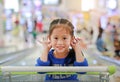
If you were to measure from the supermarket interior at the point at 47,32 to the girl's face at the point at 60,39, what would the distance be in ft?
0.90

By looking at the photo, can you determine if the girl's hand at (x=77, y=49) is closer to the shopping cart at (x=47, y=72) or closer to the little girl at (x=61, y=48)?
the little girl at (x=61, y=48)

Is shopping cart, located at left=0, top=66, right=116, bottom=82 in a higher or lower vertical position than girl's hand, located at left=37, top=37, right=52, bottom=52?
lower

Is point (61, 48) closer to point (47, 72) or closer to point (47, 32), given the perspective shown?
point (47, 72)

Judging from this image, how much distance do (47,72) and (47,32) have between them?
2125 mm

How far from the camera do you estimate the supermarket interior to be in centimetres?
179

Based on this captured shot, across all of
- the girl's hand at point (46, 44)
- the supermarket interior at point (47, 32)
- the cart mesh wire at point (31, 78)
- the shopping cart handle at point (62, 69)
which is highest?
the girl's hand at point (46, 44)

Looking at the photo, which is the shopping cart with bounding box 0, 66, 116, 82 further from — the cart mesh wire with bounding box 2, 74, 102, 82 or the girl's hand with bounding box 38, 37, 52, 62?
the girl's hand with bounding box 38, 37, 52, 62

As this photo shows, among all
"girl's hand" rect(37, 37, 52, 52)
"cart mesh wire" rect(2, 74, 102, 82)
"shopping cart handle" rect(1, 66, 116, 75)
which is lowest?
"cart mesh wire" rect(2, 74, 102, 82)

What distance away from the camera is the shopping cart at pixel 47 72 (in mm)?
1667

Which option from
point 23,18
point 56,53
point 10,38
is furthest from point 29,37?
point 56,53

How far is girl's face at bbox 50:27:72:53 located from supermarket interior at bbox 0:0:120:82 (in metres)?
0.28

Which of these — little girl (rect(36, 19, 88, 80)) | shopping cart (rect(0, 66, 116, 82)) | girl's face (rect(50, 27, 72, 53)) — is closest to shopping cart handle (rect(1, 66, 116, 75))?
shopping cart (rect(0, 66, 116, 82))

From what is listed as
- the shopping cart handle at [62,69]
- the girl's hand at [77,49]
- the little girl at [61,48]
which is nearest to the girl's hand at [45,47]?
the little girl at [61,48]

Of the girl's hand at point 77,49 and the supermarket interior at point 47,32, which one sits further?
the girl's hand at point 77,49
